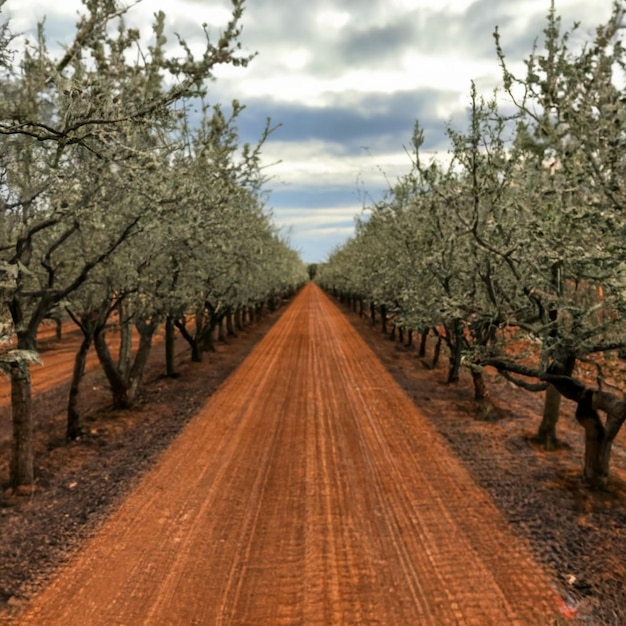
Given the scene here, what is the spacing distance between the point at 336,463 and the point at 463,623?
5.75 m

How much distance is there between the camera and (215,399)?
18.5 metres

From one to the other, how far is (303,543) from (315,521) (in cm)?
78

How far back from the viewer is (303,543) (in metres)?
8.61

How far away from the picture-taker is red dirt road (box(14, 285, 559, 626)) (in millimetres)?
6934

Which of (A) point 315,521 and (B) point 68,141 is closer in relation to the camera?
(B) point 68,141

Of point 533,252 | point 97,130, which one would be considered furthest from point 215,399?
point 97,130

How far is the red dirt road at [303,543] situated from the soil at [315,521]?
32mm

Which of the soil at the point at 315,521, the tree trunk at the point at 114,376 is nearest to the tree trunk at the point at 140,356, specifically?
the tree trunk at the point at 114,376

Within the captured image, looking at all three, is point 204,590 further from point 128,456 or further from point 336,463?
point 128,456

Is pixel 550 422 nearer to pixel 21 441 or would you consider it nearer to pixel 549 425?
pixel 549 425

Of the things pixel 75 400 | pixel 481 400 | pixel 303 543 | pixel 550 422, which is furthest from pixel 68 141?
pixel 481 400

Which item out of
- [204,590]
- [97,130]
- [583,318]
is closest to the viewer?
[97,130]

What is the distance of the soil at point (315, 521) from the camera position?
7070mm

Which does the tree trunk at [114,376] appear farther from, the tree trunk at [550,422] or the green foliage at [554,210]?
the tree trunk at [550,422]
